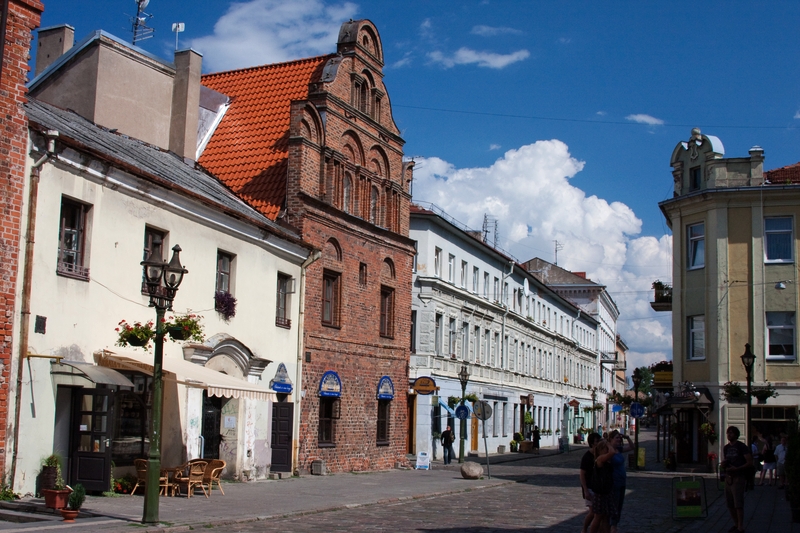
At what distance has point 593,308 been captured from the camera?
89000mm

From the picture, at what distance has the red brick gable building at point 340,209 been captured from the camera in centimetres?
2819

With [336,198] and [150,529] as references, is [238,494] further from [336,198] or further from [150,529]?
[336,198]

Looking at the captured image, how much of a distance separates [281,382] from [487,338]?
26252 mm

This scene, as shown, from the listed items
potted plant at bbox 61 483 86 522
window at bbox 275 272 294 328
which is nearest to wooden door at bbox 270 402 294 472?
window at bbox 275 272 294 328

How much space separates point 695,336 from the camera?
37812mm

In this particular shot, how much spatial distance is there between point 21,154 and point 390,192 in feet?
58.5

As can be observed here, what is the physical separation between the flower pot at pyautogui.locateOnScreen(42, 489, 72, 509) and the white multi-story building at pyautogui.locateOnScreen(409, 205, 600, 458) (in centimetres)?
2663

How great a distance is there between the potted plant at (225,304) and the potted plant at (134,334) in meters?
4.13

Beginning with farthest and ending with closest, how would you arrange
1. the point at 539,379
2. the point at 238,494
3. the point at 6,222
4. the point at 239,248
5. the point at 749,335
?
the point at 539,379 < the point at 749,335 < the point at 239,248 < the point at 238,494 < the point at 6,222

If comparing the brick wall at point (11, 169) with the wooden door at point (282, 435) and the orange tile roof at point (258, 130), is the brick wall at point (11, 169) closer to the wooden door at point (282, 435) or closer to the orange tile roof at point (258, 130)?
the wooden door at point (282, 435)

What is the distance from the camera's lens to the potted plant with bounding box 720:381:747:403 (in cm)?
3478

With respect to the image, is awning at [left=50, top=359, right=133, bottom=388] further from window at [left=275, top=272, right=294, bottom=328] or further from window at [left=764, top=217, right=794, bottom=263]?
window at [left=764, top=217, right=794, bottom=263]

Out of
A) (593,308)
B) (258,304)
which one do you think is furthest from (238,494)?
(593,308)

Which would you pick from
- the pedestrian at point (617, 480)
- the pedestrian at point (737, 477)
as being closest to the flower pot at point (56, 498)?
the pedestrian at point (617, 480)
